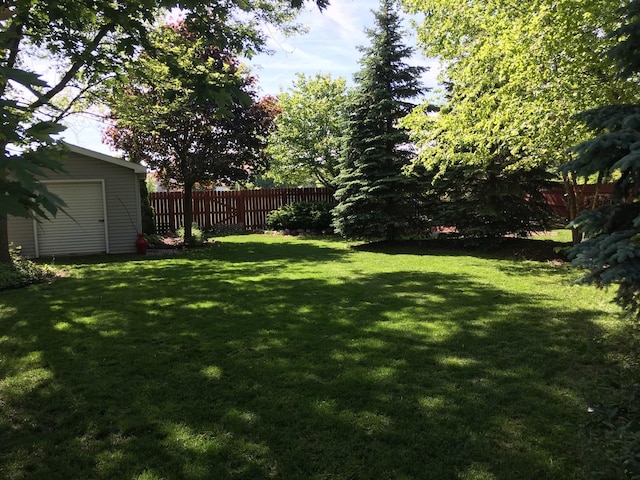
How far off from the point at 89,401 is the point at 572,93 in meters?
7.07

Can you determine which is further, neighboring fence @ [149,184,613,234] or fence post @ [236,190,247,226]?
fence post @ [236,190,247,226]

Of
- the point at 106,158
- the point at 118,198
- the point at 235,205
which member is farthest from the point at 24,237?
the point at 235,205

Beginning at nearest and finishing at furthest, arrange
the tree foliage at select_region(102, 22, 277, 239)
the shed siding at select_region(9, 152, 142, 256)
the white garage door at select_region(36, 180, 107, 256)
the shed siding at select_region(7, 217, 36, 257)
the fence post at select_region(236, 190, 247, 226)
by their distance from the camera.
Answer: the shed siding at select_region(7, 217, 36, 257) < the white garage door at select_region(36, 180, 107, 256) < the shed siding at select_region(9, 152, 142, 256) < the tree foliage at select_region(102, 22, 277, 239) < the fence post at select_region(236, 190, 247, 226)

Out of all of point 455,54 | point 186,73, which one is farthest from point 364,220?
point 186,73

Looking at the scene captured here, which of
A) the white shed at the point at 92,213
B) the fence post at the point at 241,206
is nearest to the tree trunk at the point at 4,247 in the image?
the white shed at the point at 92,213

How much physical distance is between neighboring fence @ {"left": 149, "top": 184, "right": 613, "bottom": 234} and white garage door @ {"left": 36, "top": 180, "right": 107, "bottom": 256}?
638 centimetres

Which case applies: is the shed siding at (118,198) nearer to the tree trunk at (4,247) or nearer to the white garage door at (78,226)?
the white garage door at (78,226)

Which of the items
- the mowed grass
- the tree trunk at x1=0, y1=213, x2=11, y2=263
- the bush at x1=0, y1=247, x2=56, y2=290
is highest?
the tree trunk at x1=0, y1=213, x2=11, y2=263

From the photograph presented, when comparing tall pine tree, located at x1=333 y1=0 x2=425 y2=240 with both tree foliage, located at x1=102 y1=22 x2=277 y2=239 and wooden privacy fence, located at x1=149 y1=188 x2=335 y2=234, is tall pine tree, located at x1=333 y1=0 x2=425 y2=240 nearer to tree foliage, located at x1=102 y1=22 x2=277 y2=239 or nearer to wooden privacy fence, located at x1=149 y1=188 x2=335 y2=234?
tree foliage, located at x1=102 y1=22 x2=277 y2=239

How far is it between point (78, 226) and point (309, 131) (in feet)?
40.5

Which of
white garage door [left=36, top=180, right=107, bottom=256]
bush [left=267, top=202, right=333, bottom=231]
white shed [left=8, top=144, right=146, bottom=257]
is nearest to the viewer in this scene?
white shed [left=8, top=144, right=146, bottom=257]

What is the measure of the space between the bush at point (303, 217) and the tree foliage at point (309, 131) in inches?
118

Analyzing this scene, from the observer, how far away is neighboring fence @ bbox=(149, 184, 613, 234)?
64.0 ft

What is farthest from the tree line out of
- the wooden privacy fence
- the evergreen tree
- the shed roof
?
the wooden privacy fence
